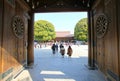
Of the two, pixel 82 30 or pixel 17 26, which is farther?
pixel 82 30

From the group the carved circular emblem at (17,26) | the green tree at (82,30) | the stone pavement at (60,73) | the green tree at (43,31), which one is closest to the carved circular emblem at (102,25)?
the stone pavement at (60,73)

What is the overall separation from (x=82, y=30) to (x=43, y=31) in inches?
415

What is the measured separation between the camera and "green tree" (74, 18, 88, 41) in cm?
4812

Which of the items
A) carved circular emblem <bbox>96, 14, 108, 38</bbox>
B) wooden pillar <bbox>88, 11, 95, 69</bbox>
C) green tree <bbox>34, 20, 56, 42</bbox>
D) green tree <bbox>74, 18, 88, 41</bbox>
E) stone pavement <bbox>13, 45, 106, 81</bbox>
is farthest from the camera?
green tree <bbox>74, 18, 88, 41</bbox>

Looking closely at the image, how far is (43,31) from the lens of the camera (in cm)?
4769

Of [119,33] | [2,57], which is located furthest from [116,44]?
[2,57]

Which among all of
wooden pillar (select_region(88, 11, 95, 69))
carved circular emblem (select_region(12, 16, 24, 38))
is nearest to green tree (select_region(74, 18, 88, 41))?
wooden pillar (select_region(88, 11, 95, 69))

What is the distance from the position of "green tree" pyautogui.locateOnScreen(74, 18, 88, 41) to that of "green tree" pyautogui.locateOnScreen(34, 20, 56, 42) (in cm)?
713

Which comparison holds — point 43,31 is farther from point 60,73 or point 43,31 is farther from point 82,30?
point 60,73

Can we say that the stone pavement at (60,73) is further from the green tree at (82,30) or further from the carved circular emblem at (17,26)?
the green tree at (82,30)

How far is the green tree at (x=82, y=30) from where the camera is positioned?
4812 cm

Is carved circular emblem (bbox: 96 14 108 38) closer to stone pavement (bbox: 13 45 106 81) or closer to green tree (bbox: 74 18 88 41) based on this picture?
stone pavement (bbox: 13 45 106 81)

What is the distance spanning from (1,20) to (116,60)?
3327 mm

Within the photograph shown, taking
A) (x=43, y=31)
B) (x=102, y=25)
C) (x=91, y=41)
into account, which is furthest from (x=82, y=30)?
(x=102, y=25)
